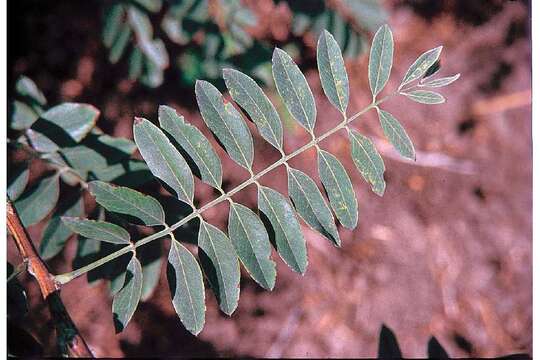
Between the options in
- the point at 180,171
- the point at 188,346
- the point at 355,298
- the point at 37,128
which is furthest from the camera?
the point at 355,298

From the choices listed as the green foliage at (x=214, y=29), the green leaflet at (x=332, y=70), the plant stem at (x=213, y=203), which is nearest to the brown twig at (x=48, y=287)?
the plant stem at (x=213, y=203)

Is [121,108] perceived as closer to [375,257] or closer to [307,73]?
[307,73]

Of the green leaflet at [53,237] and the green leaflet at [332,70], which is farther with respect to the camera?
the green leaflet at [53,237]

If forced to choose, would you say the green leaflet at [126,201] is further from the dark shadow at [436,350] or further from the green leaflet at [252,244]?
the dark shadow at [436,350]

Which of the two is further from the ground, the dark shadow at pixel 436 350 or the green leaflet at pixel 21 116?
the green leaflet at pixel 21 116

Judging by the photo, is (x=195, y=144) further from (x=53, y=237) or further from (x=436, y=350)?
(x=436, y=350)

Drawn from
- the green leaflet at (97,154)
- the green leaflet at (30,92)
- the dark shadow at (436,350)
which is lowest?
the dark shadow at (436,350)

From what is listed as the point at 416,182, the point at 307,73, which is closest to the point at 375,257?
the point at 416,182
